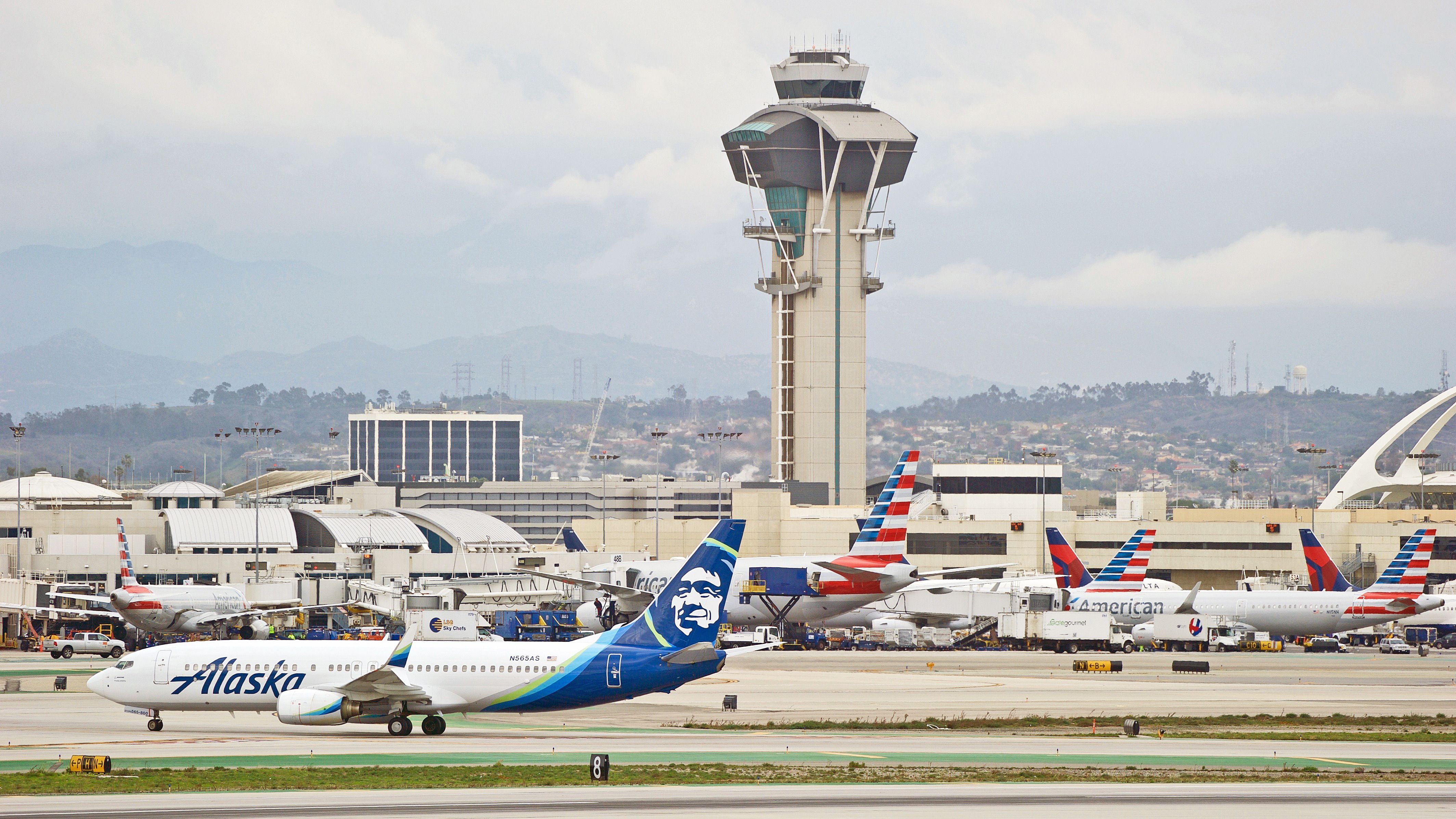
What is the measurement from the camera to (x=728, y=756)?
39844 millimetres

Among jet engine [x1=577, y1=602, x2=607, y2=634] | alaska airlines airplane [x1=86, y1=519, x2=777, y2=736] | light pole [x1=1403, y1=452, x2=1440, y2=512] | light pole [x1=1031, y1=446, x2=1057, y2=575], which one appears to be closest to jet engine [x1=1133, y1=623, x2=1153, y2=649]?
jet engine [x1=577, y1=602, x2=607, y2=634]

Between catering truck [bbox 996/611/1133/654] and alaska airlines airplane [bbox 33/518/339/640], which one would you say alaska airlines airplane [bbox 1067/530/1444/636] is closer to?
catering truck [bbox 996/611/1133/654]

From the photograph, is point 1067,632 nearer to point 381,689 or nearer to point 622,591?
point 622,591

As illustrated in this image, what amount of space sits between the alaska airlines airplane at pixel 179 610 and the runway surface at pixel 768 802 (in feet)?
185

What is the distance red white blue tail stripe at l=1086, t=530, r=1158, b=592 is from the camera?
348 ft

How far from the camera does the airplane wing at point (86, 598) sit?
3632 inches

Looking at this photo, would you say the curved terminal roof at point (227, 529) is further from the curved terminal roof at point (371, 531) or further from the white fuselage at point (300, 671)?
the white fuselage at point (300, 671)

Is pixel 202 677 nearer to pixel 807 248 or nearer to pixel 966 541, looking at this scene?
pixel 966 541

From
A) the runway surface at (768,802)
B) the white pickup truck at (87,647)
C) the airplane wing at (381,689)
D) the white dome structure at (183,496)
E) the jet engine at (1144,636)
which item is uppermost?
the white dome structure at (183,496)

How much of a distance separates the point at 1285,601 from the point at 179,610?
68.7 metres

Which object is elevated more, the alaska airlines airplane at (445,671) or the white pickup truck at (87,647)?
the alaska airlines airplane at (445,671)

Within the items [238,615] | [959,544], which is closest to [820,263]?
[959,544]

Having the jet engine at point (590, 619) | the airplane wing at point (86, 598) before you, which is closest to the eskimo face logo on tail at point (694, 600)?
the jet engine at point (590, 619)

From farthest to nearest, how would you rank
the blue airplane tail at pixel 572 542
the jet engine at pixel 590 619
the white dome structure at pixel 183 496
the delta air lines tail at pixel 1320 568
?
the white dome structure at pixel 183 496 < the blue airplane tail at pixel 572 542 < the delta air lines tail at pixel 1320 568 < the jet engine at pixel 590 619
